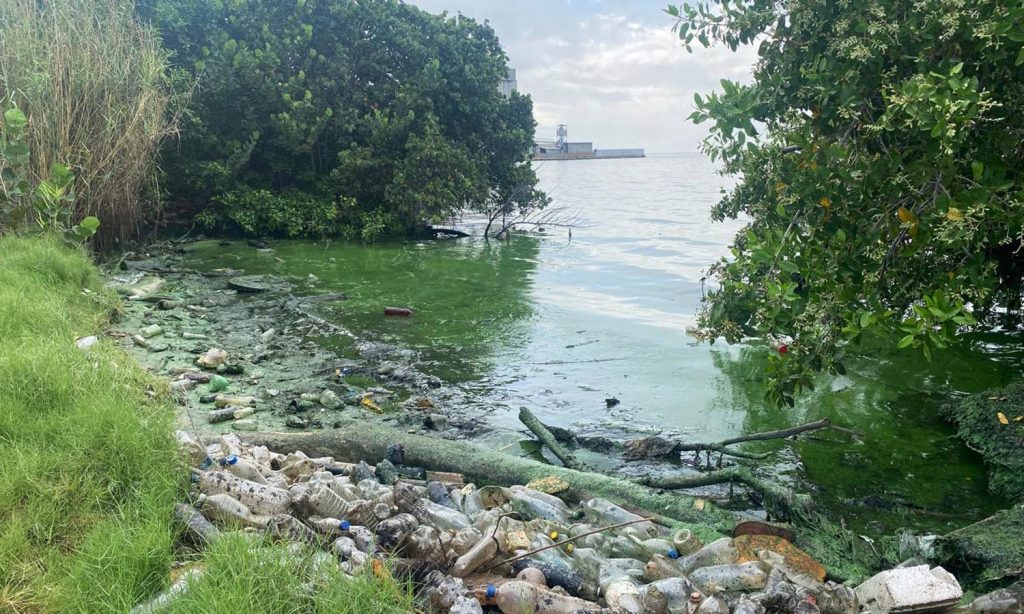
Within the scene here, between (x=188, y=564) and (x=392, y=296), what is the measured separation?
8473 millimetres

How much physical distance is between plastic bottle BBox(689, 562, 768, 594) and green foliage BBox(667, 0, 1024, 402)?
47.1 inches

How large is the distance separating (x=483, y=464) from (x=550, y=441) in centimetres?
75

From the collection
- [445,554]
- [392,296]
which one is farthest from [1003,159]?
[392,296]

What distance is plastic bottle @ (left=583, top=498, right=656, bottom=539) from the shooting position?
11.6ft

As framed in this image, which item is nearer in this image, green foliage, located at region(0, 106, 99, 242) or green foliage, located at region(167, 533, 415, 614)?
green foliage, located at region(167, 533, 415, 614)

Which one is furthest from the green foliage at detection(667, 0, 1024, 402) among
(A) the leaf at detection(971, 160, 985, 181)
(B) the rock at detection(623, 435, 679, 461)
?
(B) the rock at detection(623, 435, 679, 461)

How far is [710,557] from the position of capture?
323 centimetres

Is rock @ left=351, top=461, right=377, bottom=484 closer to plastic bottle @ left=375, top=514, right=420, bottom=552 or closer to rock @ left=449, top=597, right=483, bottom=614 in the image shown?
plastic bottle @ left=375, top=514, right=420, bottom=552

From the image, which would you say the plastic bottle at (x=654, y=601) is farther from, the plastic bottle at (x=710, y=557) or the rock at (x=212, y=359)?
the rock at (x=212, y=359)

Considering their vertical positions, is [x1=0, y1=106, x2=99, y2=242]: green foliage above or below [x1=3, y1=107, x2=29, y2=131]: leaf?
below

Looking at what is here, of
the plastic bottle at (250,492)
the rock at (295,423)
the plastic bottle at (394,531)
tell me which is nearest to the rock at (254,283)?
the rock at (295,423)

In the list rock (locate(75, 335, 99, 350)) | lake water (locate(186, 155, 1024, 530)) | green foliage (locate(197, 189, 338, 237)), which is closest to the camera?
lake water (locate(186, 155, 1024, 530))

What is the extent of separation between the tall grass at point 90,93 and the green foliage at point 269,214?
5.28m

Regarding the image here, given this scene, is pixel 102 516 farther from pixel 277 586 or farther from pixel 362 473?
pixel 362 473
